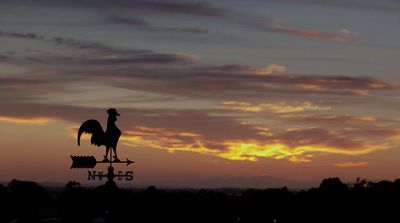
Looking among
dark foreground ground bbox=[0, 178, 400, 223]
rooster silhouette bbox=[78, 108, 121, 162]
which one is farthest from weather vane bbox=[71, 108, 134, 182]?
dark foreground ground bbox=[0, 178, 400, 223]

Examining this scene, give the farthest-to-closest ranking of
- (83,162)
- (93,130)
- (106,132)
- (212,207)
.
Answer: (212,207) < (83,162) < (93,130) < (106,132)

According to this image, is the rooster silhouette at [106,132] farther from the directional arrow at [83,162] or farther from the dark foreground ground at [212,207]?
the dark foreground ground at [212,207]

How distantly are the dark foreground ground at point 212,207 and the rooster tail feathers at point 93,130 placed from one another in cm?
4374

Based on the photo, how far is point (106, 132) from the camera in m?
44.7

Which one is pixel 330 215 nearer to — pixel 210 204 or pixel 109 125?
pixel 210 204

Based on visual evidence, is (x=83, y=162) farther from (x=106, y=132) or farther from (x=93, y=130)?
(x=106, y=132)

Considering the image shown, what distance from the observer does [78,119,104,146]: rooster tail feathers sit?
148 feet

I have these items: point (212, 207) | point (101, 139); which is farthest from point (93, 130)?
point (212, 207)

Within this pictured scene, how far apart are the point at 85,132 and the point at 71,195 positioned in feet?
279

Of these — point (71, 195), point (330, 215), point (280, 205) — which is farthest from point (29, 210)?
point (330, 215)

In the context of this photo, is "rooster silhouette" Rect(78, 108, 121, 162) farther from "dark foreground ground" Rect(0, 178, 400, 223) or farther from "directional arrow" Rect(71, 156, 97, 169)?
"dark foreground ground" Rect(0, 178, 400, 223)

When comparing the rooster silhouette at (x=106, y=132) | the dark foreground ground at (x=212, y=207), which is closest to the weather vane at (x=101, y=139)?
the rooster silhouette at (x=106, y=132)

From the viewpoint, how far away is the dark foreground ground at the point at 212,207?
10338 cm

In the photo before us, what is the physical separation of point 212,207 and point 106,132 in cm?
8143
